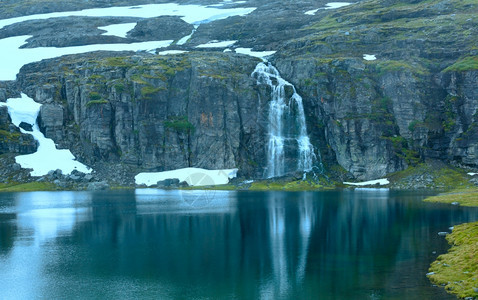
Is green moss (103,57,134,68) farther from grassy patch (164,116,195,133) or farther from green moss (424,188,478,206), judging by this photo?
green moss (424,188,478,206)

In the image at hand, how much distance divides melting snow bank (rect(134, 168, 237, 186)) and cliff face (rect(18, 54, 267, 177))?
2.64 meters

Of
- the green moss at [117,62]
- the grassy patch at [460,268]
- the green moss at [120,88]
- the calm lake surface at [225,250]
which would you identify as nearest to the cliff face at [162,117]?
the green moss at [120,88]

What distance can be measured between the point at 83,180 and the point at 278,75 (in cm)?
7081

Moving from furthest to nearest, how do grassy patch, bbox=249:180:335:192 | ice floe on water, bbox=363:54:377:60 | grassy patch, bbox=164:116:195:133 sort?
1. ice floe on water, bbox=363:54:377:60
2. grassy patch, bbox=164:116:195:133
3. grassy patch, bbox=249:180:335:192

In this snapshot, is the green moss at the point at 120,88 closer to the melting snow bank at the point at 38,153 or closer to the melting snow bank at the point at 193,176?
the melting snow bank at the point at 38,153

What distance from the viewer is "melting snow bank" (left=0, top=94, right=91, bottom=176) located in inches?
5453

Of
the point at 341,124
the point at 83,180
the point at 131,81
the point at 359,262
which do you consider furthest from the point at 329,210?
the point at 131,81

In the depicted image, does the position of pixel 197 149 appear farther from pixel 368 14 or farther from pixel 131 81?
pixel 368 14

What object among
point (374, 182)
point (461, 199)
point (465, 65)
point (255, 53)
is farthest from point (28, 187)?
point (465, 65)

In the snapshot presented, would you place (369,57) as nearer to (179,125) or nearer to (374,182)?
(374,182)

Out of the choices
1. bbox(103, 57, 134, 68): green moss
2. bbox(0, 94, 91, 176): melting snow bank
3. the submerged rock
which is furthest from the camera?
bbox(103, 57, 134, 68): green moss

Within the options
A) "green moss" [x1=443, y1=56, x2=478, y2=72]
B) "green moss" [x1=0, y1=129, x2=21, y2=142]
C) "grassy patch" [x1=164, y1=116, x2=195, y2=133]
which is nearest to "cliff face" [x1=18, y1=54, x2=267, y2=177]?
"grassy patch" [x1=164, y1=116, x2=195, y2=133]

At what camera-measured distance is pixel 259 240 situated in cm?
5412

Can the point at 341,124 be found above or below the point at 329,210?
above
